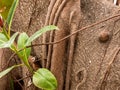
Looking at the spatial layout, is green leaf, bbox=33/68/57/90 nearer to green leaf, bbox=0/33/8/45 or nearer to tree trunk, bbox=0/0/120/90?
green leaf, bbox=0/33/8/45

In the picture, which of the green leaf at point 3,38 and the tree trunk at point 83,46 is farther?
the tree trunk at point 83,46

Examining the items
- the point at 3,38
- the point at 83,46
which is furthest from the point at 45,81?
the point at 83,46

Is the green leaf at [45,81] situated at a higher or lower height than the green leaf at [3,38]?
lower

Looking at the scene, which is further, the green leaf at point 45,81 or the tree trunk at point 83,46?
the tree trunk at point 83,46

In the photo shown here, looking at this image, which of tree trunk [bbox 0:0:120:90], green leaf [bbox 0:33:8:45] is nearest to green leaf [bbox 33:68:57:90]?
green leaf [bbox 0:33:8:45]

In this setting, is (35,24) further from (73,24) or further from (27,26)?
(73,24)

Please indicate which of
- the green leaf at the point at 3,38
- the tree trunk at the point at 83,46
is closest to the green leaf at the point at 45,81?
the green leaf at the point at 3,38

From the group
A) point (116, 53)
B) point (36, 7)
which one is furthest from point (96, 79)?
point (36, 7)

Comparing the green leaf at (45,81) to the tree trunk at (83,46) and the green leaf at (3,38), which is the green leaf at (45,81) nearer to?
the green leaf at (3,38)

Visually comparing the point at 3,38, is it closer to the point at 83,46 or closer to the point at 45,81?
the point at 45,81
